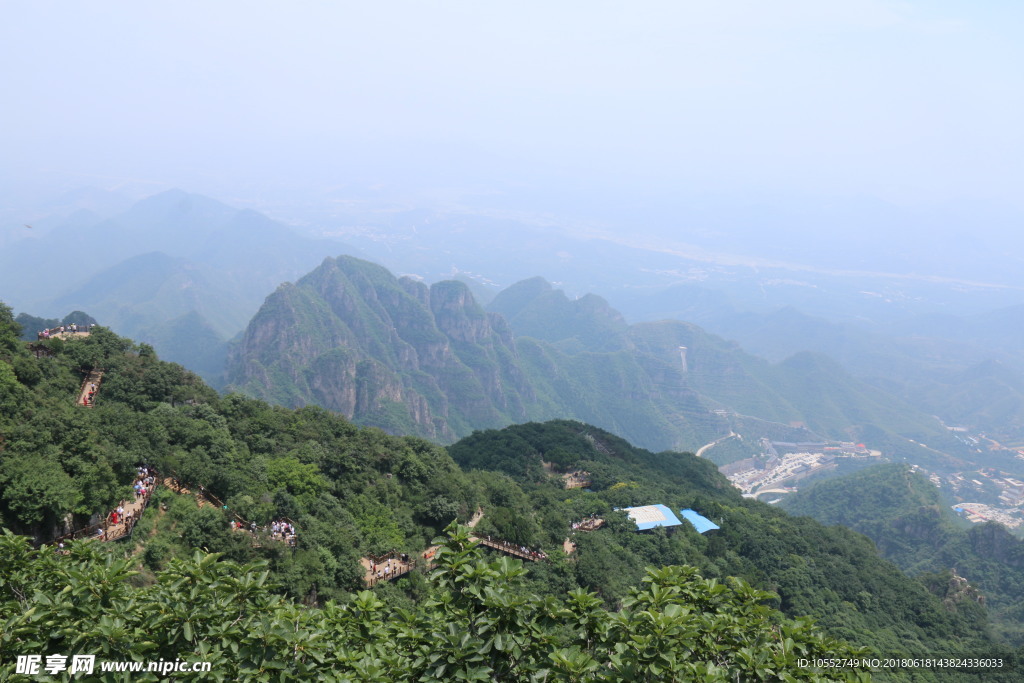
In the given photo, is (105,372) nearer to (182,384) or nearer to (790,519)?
(182,384)

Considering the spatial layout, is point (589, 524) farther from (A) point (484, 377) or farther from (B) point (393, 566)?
(A) point (484, 377)

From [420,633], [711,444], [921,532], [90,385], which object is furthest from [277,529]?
[711,444]

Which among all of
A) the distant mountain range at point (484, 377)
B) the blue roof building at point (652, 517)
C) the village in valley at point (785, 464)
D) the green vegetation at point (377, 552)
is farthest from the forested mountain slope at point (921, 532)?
the distant mountain range at point (484, 377)

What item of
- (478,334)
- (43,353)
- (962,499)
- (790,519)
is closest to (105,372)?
(43,353)

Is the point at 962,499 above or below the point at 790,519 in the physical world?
below

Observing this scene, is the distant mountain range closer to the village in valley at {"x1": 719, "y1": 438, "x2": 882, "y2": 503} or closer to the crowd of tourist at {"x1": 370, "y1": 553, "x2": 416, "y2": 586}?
the village in valley at {"x1": 719, "y1": 438, "x2": 882, "y2": 503}

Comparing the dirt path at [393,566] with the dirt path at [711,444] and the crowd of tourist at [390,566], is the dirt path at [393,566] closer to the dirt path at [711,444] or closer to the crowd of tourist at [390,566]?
the crowd of tourist at [390,566]
